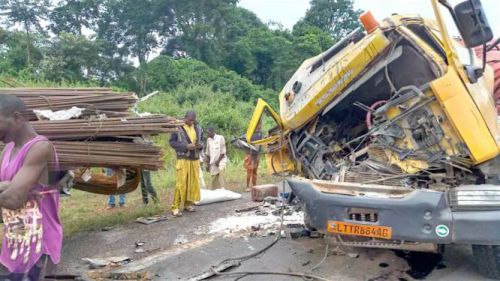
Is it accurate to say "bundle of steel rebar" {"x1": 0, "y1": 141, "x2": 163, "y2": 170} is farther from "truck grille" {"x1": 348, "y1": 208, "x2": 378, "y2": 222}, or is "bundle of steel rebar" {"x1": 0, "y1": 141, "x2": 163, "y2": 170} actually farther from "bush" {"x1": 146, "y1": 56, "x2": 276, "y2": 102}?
"bush" {"x1": 146, "y1": 56, "x2": 276, "y2": 102}

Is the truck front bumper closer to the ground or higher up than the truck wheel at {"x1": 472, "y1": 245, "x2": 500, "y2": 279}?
higher up

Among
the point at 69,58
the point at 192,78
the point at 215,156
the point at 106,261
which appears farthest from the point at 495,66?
the point at 192,78

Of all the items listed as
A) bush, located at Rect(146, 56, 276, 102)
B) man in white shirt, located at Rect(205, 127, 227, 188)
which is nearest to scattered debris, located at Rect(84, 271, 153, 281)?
man in white shirt, located at Rect(205, 127, 227, 188)

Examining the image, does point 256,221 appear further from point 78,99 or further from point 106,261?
point 78,99

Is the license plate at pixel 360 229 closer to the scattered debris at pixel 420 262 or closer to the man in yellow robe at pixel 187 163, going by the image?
the scattered debris at pixel 420 262

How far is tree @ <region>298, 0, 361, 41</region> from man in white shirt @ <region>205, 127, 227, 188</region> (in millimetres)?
33332

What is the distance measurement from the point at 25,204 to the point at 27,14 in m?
25.9

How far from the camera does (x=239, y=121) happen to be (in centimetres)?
1925

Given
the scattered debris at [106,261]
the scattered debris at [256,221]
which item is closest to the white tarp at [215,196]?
the scattered debris at [256,221]

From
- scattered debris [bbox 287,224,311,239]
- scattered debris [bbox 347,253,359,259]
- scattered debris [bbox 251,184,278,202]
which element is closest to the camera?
scattered debris [bbox 347,253,359,259]

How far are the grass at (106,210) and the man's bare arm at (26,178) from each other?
3933mm

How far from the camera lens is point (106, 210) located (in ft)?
26.2

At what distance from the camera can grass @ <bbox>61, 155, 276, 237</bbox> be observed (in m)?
6.87

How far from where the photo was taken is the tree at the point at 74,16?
95.1 feet
